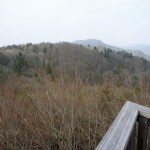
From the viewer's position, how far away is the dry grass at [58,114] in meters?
5.01

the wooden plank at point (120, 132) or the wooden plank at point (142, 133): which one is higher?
the wooden plank at point (120, 132)

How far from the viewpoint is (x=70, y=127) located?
4867 mm

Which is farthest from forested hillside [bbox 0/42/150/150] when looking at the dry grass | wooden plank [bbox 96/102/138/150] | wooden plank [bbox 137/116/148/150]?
wooden plank [bbox 96/102/138/150]

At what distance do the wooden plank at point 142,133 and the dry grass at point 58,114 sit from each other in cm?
263

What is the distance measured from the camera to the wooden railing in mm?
1217

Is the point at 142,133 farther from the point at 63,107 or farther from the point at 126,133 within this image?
the point at 63,107

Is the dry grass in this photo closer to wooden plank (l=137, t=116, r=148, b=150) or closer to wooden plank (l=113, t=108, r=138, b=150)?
wooden plank (l=137, t=116, r=148, b=150)

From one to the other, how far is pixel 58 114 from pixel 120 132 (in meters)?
4.06

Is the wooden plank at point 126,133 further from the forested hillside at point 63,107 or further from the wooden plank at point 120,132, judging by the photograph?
the forested hillside at point 63,107

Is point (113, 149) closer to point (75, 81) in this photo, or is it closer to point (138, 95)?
point (75, 81)

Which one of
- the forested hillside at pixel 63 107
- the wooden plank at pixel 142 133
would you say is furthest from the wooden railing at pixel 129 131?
the forested hillside at pixel 63 107

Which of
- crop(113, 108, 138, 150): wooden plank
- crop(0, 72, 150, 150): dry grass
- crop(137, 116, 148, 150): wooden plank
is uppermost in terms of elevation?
crop(113, 108, 138, 150): wooden plank

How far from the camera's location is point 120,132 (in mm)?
1399

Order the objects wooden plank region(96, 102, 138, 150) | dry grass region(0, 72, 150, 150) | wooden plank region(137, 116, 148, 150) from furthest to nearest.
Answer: dry grass region(0, 72, 150, 150), wooden plank region(137, 116, 148, 150), wooden plank region(96, 102, 138, 150)
